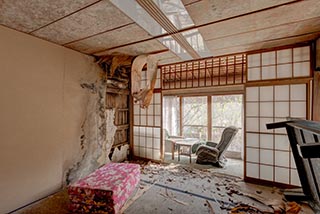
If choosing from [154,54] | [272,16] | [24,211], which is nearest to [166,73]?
[154,54]

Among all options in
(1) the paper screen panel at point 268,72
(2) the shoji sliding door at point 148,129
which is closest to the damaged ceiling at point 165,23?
(1) the paper screen panel at point 268,72

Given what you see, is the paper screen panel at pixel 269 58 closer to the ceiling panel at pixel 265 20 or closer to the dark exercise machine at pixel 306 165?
the ceiling panel at pixel 265 20

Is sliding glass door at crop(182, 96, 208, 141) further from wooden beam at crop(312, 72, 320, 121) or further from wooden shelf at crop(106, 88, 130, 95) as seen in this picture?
wooden beam at crop(312, 72, 320, 121)

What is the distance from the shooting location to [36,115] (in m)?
2.62

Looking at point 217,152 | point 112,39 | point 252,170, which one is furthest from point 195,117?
point 112,39

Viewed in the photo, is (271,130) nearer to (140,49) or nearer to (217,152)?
(217,152)

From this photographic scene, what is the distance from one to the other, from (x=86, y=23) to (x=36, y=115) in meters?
1.58

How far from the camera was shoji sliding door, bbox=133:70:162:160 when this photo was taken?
464 cm

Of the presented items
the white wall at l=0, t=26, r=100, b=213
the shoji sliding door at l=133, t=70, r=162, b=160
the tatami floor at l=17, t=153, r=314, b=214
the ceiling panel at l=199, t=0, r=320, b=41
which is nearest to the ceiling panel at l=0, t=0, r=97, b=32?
the white wall at l=0, t=26, r=100, b=213

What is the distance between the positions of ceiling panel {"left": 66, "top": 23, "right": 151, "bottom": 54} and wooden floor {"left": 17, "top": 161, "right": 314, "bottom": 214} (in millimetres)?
2514


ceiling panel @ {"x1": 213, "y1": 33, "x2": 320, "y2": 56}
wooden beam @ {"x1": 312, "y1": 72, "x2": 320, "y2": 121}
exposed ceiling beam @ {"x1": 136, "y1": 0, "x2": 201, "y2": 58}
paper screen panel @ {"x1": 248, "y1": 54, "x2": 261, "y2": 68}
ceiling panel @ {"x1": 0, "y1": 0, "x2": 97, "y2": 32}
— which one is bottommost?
wooden beam @ {"x1": 312, "y1": 72, "x2": 320, "y2": 121}

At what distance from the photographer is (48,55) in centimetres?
278

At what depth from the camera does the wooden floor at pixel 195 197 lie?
244 cm

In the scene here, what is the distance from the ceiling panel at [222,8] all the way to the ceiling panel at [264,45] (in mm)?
1297
